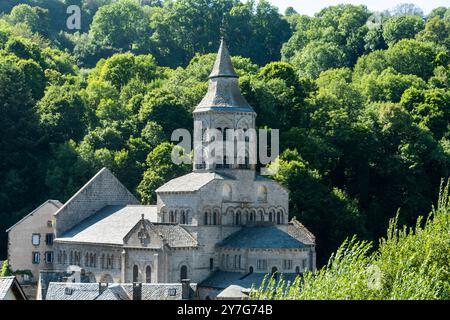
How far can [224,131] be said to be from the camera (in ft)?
273

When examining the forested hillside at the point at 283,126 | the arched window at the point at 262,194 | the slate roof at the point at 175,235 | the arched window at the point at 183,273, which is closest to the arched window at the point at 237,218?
the arched window at the point at 262,194

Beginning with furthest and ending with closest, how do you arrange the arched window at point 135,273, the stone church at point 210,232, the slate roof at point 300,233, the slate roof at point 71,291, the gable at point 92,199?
the gable at point 92,199, the slate roof at point 300,233, the arched window at point 135,273, the stone church at point 210,232, the slate roof at point 71,291

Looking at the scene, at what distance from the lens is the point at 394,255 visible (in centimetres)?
4469

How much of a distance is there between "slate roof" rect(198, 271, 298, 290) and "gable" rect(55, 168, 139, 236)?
14.9 meters

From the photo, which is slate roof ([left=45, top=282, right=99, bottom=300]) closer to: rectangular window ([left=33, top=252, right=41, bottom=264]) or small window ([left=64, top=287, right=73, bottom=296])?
small window ([left=64, top=287, right=73, bottom=296])

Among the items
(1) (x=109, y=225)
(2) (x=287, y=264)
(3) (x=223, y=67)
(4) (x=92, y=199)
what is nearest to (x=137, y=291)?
(2) (x=287, y=264)

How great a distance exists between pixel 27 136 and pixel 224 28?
185ft

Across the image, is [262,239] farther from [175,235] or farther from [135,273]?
[135,273]

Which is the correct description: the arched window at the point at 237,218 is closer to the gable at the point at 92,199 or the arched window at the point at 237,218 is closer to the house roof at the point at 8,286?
the gable at the point at 92,199

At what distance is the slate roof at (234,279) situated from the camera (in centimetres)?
7594

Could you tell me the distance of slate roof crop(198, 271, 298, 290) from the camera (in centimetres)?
7594

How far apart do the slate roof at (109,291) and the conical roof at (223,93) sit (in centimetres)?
1498

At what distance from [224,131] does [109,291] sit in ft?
59.2

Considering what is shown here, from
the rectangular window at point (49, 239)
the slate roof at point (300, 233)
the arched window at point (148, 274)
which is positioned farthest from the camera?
the rectangular window at point (49, 239)
